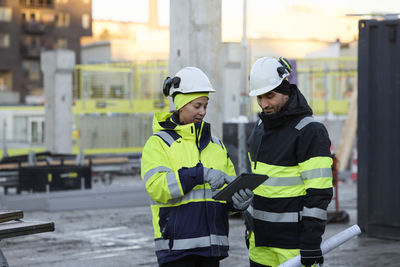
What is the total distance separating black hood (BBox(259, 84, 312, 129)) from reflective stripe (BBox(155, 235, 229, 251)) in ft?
2.51

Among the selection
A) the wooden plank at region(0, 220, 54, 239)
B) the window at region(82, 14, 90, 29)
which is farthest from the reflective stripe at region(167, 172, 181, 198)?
the window at region(82, 14, 90, 29)

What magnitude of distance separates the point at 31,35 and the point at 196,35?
76939mm

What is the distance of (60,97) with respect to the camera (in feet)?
79.8

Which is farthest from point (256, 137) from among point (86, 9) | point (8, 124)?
point (86, 9)

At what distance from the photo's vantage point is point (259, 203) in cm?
477

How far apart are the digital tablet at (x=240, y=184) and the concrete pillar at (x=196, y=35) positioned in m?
5.83

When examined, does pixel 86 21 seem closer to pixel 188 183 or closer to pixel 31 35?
pixel 31 35

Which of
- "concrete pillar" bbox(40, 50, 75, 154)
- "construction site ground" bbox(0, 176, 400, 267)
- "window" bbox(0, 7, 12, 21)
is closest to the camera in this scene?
"construction site ground" bbox(0, 176, 400, 267)

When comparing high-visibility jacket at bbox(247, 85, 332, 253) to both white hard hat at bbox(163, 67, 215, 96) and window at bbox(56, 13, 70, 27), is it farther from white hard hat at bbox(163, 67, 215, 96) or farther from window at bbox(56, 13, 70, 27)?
window at bbox(56, 13, 70, 27)

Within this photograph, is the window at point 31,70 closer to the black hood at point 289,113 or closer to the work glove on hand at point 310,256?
the black hood at point 289,113

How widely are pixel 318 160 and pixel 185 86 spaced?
3.02 feet

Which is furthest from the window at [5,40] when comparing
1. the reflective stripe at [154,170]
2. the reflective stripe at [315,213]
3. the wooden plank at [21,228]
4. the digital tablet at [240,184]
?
the reflective stripe at [315,213]

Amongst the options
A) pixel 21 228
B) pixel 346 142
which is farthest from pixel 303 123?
pixel 346 142

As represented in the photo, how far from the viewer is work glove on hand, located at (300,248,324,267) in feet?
14.2
